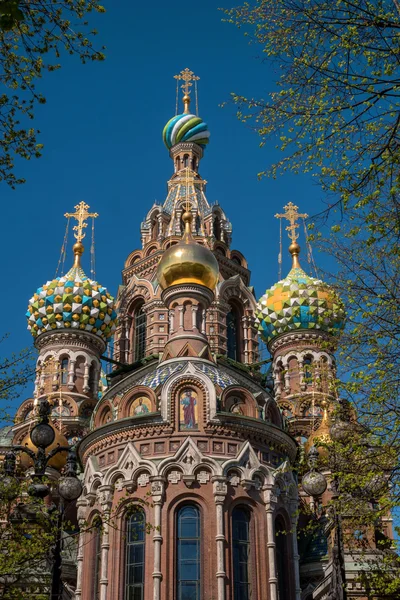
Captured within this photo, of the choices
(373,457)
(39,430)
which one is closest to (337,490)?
(373,457)

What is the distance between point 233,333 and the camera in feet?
93.3

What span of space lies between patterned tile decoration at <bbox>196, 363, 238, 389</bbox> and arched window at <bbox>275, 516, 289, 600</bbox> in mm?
3344

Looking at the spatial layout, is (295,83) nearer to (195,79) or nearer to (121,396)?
(121,396)

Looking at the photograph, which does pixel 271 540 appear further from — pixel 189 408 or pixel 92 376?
pixel 92 376

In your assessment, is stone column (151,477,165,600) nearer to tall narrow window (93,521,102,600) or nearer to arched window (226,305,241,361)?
tall narrow window (93,521,102,600)

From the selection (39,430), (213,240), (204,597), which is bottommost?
(204,597)

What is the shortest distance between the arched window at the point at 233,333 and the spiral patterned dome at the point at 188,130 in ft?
28.3

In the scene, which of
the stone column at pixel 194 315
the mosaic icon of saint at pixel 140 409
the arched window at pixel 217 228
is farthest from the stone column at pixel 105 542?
the arched window at pixel 217 228

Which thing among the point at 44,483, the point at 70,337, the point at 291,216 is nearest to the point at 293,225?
the point at 291,216

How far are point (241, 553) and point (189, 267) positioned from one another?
808 cm

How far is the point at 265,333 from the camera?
1103 inches

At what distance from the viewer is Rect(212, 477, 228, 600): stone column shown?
15719mm

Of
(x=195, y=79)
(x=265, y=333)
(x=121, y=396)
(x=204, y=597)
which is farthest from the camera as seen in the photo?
(x=195, y=79)

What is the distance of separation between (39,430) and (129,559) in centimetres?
768
